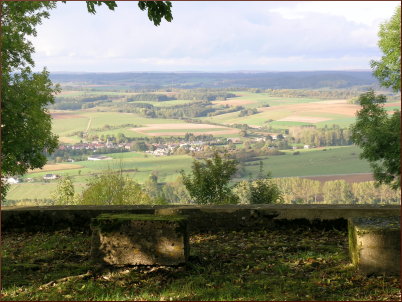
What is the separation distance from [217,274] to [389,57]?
75.7 ft

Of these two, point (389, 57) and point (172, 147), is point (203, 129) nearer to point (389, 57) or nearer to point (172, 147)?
point (172, 147)

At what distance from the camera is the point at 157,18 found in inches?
293

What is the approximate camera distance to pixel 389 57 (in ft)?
84.8

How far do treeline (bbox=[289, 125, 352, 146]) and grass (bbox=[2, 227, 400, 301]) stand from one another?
252 feet

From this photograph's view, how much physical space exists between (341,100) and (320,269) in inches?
3988

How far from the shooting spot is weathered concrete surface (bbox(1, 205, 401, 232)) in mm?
7883

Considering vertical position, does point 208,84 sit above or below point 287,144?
→ above

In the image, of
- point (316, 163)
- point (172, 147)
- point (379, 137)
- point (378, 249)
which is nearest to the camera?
point (378, 249)

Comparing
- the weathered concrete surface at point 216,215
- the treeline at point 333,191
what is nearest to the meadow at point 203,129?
the treeline at point 333,191

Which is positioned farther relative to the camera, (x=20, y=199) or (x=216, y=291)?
(x=20, y=199)

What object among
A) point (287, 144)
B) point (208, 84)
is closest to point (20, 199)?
point (287, 144)

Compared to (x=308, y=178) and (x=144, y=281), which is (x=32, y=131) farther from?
(x=308, y=178)

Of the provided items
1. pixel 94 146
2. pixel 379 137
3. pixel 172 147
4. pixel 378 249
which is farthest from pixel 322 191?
pixel 378 249

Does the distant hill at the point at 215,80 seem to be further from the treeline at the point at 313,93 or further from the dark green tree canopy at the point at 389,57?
the dark green tree canopy at the point at 389,57
